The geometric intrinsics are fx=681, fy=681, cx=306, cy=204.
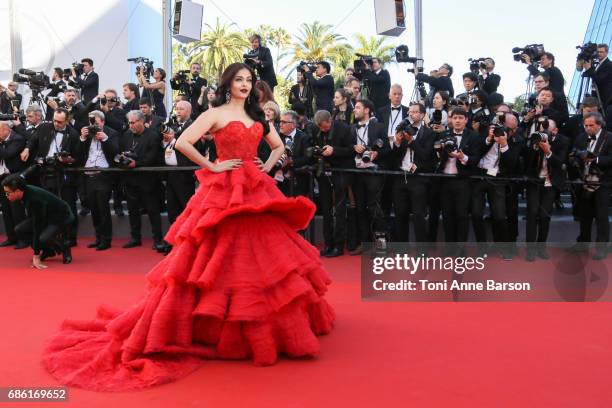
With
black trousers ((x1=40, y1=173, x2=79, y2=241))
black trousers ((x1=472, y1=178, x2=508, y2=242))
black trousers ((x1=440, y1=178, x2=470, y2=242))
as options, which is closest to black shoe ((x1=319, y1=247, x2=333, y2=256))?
black trousers ((x1=440, y1=178, x2=470, y2=242))

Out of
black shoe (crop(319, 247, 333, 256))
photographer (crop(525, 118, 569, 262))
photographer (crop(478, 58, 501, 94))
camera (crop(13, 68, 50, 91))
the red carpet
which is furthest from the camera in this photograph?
camera (crop(13, 68, 50, 91))

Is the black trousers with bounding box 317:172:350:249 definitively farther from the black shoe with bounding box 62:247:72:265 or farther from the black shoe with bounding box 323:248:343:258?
the black shoe with bounding box 62:247:72:265

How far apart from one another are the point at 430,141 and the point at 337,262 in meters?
1.68

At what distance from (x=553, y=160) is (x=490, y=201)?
788 millimetres

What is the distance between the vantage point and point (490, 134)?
722 centimetres

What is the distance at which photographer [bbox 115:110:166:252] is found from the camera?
847 cm

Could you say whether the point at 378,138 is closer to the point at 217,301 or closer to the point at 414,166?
the point at 414,166

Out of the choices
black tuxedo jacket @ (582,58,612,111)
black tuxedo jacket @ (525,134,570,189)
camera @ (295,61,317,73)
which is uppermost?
camera @ (295,61,317,73)

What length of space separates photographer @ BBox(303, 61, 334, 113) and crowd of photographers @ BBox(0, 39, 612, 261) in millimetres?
607

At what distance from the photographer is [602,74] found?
356 inches

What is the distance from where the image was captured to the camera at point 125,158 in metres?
8.37

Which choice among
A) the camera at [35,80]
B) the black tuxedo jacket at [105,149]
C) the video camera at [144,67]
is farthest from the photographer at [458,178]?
the camera at [35,80]

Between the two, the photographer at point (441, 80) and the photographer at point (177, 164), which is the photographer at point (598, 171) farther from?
the photographer at point (177, 164)

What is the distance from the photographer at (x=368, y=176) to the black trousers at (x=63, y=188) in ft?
11.9
